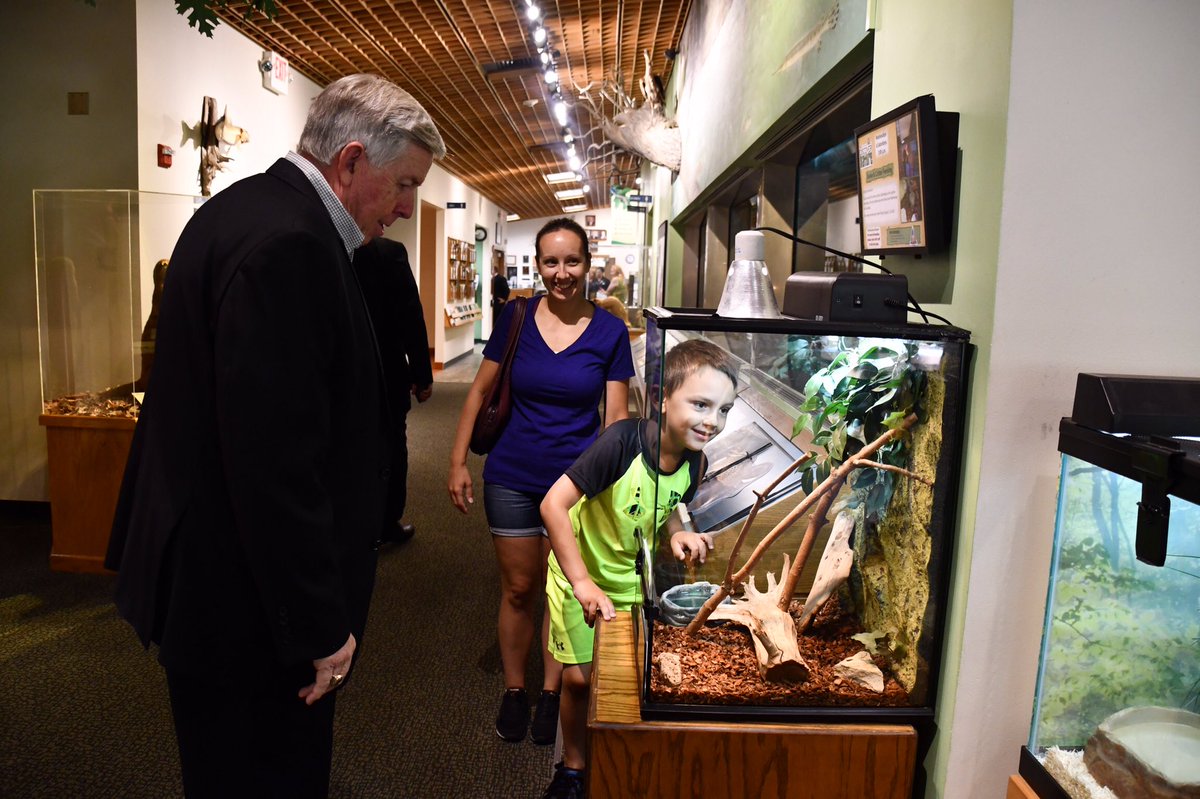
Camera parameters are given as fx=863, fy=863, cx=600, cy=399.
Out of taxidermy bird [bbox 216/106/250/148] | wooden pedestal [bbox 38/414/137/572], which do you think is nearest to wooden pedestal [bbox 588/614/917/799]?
wooden pedestal [bbox 38/414/137/572]

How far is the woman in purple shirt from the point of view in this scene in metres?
2.51

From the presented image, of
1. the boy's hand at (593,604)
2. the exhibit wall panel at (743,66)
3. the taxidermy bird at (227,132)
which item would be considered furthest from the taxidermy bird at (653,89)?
the boy's hand at (593,604)

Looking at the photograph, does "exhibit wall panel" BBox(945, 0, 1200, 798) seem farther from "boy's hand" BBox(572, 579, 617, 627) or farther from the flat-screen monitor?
"boy's hand" BBox(572, 579, 617, 627)

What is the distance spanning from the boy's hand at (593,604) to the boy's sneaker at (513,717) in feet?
3.38

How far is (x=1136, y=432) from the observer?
1.15 metres

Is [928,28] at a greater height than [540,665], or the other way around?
[928,28]

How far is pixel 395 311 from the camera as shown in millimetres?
3654

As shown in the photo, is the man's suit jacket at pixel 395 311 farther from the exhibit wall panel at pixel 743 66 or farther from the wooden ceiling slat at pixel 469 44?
the wooden ceiling slat at pixel 469 44

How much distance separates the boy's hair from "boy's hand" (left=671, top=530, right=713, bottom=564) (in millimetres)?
249

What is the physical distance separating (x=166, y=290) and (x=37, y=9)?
4.64 meters

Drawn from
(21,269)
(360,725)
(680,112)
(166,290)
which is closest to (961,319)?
(166,290)

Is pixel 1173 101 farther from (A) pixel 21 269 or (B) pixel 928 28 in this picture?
(A) pixel 21 269

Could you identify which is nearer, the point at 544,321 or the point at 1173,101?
the point at 1173,101

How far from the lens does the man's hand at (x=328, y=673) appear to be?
4.33 feet
